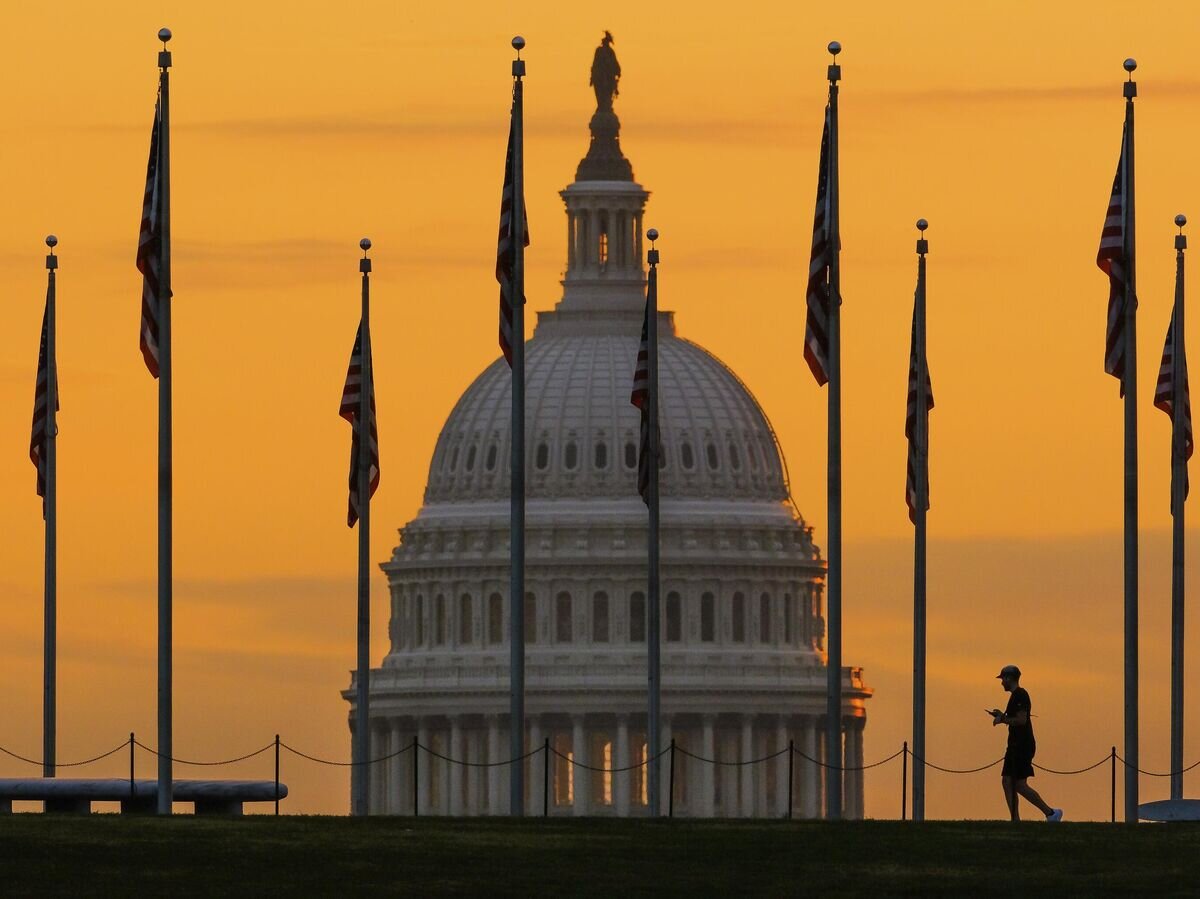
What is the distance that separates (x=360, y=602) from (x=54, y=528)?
51.7 feet

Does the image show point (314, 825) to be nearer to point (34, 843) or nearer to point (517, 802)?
point (34, 843)

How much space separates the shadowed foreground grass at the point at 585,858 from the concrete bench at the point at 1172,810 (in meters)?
10.8

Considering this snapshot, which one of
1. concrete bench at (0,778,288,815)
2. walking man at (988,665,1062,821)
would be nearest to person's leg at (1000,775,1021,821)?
walking man at (988,665,1062,821)

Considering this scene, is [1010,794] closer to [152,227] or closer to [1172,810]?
[1172,810]

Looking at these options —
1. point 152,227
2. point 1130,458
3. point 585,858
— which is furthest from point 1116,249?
point 585,858

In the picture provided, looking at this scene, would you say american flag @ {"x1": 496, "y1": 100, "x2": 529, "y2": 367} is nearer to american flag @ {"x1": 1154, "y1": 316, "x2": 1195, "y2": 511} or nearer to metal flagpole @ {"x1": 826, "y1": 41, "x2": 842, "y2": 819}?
metal flagpole @ {"x1": 826, "y1": 41, "x2": 842, "y2": 819}

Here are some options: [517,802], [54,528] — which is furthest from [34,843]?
[54,528]

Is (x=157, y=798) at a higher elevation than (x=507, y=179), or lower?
lower

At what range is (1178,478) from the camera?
12838 cm

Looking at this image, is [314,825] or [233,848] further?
[314,825]

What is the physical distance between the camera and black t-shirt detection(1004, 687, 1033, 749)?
92.3 metres

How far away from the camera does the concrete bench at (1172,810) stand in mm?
102000

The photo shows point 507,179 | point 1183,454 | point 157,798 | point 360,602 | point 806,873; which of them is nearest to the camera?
point 806,873

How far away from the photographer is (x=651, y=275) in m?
132
